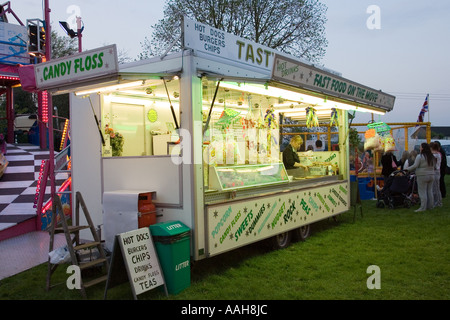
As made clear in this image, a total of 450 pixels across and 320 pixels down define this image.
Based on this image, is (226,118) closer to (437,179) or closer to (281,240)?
(281,240)

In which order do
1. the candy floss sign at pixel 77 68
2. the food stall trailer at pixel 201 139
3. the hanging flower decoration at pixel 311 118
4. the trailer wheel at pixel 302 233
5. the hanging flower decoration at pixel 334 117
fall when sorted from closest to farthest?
1. the candy floss sign at pixel 77 68
2. the food stall trailer at pixel 201 139
3. the trailer wheel at pixel 302 233
4. the hanging flower decoration at pixel 311 118
5. the hanging flower decoration at pixel 334 117

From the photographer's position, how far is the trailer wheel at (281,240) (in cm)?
653

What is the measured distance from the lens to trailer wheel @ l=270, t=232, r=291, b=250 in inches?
257

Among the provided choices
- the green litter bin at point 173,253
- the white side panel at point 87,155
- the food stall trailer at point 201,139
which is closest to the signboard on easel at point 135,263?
the green litter bin at point 173,253

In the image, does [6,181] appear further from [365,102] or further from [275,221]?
[365,102]

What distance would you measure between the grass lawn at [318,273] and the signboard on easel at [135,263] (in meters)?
0.23

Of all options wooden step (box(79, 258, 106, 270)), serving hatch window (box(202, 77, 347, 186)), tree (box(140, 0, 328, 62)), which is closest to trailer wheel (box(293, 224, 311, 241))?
serving hatch window (box(202, 77, 347, 186))

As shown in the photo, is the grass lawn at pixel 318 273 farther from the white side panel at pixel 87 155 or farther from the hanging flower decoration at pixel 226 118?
the hanging flower decoration at pixel 226 118

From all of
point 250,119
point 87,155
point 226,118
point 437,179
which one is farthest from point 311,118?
point 87,155

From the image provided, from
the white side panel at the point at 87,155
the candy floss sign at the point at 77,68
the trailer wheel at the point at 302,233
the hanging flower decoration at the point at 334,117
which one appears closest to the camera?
the candy floss sign at the point at 77,68
